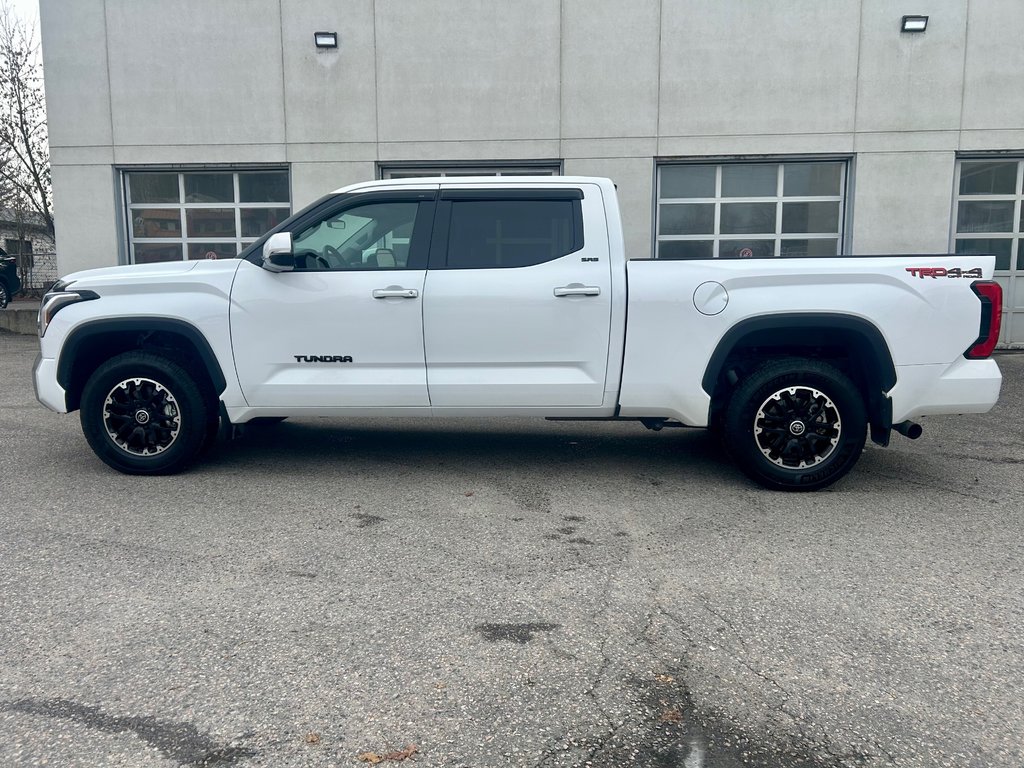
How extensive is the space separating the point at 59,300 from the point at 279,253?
1708mm

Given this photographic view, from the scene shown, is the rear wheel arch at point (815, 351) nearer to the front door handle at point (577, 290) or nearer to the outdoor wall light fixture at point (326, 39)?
the front door handle at point (577, 290)

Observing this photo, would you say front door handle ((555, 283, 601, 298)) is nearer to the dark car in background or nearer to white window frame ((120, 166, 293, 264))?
white window frame ((120, 166, 293, 264))

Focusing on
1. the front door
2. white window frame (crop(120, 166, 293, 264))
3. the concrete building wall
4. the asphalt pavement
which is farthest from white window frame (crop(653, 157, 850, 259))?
the front door

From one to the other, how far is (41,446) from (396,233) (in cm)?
373

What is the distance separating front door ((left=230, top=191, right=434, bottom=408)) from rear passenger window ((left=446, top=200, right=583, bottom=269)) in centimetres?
23

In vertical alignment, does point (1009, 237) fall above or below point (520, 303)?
above

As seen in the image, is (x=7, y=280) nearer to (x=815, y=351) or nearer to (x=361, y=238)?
(x=361, y=238)

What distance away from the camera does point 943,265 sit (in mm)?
5008

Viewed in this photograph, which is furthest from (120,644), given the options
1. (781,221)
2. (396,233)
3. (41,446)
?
(781,221)

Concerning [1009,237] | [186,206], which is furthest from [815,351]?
[186,206]

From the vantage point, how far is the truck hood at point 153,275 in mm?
5484

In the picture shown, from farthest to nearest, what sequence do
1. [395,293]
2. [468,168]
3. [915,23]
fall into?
1. [468,168]
2. [915,23]
3. [395,293]

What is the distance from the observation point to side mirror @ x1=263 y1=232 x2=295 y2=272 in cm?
512

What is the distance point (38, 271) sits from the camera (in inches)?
1231
